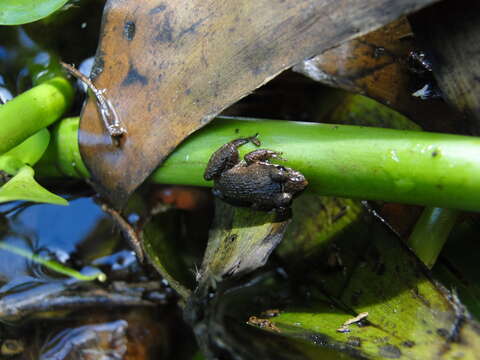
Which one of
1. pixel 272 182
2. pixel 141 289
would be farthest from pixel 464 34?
pixel 141 289

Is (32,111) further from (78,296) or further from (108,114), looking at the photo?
(78,296)

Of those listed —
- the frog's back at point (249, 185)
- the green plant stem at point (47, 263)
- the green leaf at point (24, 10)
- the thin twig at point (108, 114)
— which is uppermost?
the green leaf at point (24, 10)

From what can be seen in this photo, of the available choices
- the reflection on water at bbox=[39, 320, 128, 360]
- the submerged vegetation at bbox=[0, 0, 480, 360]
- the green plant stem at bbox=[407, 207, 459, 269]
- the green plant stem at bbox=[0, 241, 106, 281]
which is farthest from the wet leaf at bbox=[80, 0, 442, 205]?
the green plant stem at bbox=[407, 207, 459, 269]

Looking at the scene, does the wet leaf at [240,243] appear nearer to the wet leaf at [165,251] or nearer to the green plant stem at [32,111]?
the wet leaf at [165,251]

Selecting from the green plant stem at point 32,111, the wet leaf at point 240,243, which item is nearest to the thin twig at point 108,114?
the green plant stem at point 32,111

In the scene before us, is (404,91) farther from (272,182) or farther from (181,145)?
(181,145)

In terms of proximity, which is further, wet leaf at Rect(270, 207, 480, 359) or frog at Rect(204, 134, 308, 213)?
frog at Rect(204, 134, 308, 213)

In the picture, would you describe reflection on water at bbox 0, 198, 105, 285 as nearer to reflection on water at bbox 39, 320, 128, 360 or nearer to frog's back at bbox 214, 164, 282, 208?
reflection on water at bbox 39, 320, 128, 360

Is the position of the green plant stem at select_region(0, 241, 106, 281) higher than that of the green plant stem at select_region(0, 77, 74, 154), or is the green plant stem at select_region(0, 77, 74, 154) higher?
the green plant stem at select_region(0, 77, 74, 154)

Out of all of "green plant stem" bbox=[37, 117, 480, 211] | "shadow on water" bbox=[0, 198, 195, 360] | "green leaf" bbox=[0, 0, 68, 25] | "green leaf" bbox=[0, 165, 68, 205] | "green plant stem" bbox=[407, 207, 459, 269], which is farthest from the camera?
"shadow on water" bbox=[0, 198, 195, 360]
